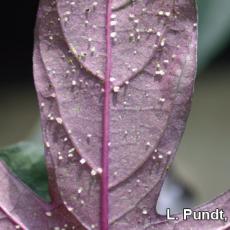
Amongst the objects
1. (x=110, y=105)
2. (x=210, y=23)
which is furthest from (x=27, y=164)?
(x=210, y=23)

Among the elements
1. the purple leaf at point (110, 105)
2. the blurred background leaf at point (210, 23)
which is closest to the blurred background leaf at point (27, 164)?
the purple leaf at point (110, 105)

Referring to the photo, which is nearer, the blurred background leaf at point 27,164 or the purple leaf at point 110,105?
the purple leaf at point 110,105

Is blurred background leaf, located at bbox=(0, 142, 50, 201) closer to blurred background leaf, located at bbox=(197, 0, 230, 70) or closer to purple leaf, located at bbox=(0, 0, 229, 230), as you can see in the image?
purple leaf, located at bbox=(0, 0, 229, 230)

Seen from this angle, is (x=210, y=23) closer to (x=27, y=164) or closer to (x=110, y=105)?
(x=27, y=164)

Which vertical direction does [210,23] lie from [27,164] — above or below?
above

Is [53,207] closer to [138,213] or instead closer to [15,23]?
[138,213]

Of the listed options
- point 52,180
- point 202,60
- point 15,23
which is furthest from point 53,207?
point 15,23

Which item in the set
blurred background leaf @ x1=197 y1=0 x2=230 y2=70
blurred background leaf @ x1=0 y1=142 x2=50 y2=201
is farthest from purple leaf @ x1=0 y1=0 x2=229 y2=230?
blurred background leaf @ x1=197 y1=0 x2=230 y2=70

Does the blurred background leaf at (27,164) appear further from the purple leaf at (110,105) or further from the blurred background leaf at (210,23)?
the blurred background leaf at (210,23)

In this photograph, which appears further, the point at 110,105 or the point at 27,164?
the point at 27,164
